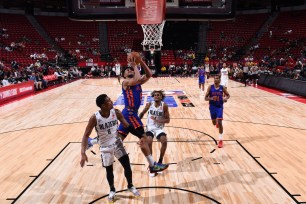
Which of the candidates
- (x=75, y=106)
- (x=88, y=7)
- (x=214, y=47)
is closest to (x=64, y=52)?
(x=214, y=47)

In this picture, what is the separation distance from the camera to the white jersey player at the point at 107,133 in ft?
13.8

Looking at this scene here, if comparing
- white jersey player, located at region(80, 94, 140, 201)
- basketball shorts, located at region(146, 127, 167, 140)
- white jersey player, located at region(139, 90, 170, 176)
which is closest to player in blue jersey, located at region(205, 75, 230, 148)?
white jersey player, located at region(139, 90, 170, 176)

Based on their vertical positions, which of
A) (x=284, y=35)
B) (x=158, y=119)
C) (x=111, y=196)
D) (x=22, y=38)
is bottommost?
(x=111, y=196)

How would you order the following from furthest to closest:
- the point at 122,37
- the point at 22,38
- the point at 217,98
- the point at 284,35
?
the point at 122,37, the point at 284,35, the point at 22,38, the point at 217,98

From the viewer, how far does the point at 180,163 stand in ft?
20.7

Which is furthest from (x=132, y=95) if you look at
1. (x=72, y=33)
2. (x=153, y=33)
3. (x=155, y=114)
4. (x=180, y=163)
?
(x=72, y=33)

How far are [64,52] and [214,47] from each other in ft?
55.0

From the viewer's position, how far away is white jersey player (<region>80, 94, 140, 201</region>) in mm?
4203

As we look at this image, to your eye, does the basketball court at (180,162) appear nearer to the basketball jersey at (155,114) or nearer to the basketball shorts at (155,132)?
the basketball shorts at (155,132)

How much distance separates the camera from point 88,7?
1518cm

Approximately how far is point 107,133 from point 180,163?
244 cm

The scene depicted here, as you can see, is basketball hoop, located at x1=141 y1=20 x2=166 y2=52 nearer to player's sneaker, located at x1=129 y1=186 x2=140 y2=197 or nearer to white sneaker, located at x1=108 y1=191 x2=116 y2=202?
player's sneaker, located at x1=129 y1=186 x2=140 y2=197

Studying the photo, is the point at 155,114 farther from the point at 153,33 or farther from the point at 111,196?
the point at 153,33

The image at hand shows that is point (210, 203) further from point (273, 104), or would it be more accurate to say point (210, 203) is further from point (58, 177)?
point (273, 104)
